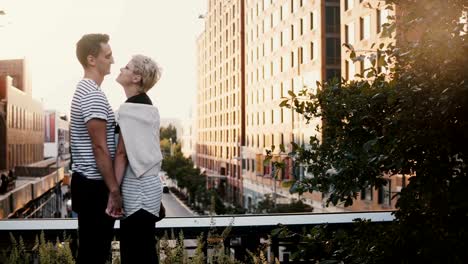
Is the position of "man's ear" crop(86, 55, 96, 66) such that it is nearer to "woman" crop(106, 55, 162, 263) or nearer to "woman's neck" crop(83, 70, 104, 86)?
"woman's neck" crop(83, 70, 104, 86)

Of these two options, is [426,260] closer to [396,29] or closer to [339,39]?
[396,29]

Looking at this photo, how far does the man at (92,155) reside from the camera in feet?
10.5

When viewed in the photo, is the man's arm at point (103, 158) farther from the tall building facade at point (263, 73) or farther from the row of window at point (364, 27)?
the row of window at point (364, 27)

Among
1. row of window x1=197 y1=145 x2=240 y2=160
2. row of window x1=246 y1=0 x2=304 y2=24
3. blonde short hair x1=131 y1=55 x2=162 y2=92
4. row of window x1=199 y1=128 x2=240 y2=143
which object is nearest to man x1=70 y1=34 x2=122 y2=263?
blonde short hair x1=131 y1=55 x2=162 y2=92

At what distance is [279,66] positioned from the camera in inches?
2130

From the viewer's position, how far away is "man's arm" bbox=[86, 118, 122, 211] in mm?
3166

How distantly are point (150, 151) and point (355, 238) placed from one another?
1631mm

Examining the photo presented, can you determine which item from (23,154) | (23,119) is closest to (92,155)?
(23,119)

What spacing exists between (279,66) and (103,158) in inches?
2031

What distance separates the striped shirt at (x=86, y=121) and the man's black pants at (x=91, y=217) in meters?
0.06

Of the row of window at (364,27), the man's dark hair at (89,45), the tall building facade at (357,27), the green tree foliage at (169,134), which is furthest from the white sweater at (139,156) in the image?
the green tree foliage at (169,134)

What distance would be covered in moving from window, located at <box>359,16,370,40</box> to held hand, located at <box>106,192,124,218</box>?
112ft

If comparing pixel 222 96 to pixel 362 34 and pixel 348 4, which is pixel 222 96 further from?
pixel 362 34

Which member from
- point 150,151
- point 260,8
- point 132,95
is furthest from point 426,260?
point 260,8
